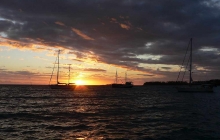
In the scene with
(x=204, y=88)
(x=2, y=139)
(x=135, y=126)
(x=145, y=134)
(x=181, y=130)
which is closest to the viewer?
(x=2, y=139)

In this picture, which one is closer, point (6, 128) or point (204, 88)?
point (6, 128)

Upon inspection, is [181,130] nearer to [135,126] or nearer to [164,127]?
[164,127]

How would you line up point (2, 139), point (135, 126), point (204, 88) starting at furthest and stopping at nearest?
point (204, 88), point (135, 126), point (2, 139)

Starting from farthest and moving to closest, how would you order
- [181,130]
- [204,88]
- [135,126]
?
[204,88] < [135,126] < [181,130]

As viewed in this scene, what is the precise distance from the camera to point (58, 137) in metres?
23.9

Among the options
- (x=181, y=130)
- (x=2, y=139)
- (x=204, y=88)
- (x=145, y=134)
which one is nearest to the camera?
(x=2, y=139)

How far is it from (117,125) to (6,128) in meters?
13.7

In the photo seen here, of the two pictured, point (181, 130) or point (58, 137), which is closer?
point (58, 137)

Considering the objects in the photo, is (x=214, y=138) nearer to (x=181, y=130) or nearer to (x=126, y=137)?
(x=181, y=130)

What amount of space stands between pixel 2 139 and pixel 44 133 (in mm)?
4271

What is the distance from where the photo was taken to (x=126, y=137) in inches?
945

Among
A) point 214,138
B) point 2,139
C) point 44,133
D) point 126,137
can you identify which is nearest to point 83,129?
point 44,133

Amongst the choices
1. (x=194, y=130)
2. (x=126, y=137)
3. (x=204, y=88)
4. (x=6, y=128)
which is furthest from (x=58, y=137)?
(x=204, y=88)

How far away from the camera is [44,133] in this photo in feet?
84.6
